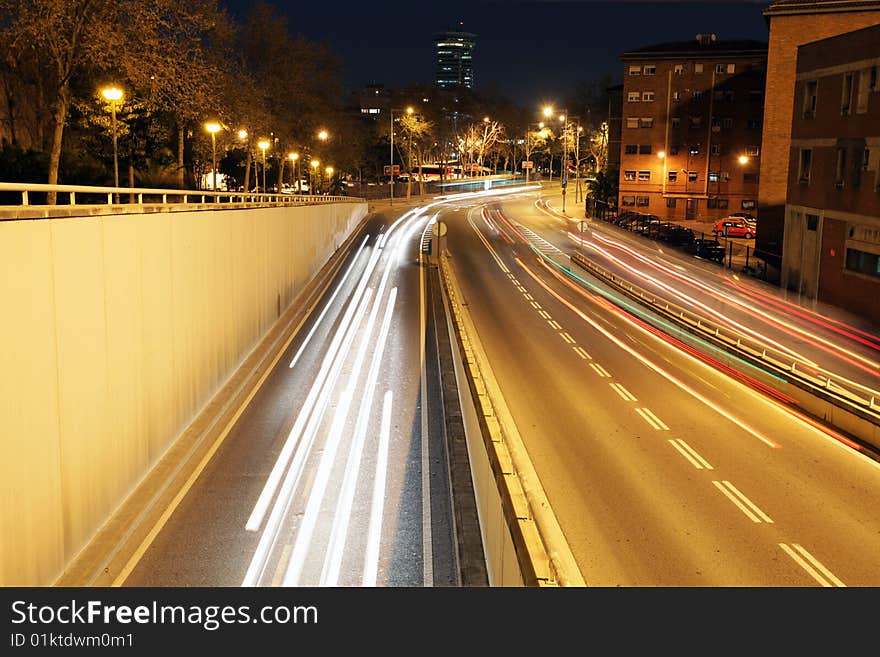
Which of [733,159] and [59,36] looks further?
[733,159]

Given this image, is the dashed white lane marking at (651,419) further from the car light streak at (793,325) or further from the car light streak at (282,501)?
the car light streak at (793,325)

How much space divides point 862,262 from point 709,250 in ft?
57.0

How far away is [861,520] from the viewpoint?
47.5 feet

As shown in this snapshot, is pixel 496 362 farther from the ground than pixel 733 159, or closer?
closer

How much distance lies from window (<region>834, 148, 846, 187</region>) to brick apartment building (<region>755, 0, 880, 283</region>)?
495 inches

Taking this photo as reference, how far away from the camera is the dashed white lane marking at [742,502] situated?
48.1ft

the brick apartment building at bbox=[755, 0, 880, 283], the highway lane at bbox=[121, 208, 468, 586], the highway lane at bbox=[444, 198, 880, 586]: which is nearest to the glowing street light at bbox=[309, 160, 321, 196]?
the brick apartment building at bbox=[755, 0, 880, 283]

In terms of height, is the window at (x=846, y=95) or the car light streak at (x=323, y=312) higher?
the window at (x=846, y=95)

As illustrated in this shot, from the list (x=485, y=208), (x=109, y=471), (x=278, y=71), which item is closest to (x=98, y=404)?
(x=109, y=471)

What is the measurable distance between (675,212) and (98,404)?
262ft

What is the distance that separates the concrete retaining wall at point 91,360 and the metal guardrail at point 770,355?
14.9m

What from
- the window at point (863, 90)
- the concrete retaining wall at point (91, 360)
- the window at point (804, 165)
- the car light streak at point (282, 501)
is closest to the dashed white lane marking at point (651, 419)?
the car light streak at point (282, 501)
